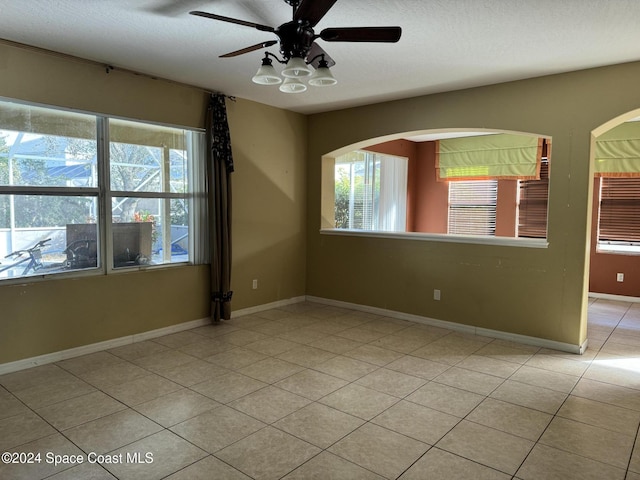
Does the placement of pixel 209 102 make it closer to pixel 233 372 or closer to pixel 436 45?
pixel 436 45

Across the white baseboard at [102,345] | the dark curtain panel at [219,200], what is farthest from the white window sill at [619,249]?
the dark curtain panel at [219,200]

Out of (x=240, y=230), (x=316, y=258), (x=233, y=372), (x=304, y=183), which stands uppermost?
(x=304, y=183)

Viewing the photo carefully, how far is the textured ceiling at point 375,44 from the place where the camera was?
2646 mm

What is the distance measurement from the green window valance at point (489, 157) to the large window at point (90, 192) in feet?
15.7

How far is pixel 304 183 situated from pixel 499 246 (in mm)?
2658

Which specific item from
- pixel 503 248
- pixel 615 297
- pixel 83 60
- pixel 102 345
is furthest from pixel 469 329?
pixel 83 60

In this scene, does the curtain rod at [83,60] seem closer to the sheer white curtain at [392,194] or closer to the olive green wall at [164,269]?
the olive green wall at [164,269]

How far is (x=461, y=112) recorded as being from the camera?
4484 mm

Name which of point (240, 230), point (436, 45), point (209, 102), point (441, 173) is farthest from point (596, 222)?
point (209, 102)

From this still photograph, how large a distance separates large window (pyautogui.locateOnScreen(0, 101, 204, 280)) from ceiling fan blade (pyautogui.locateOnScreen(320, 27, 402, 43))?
8.26 ft

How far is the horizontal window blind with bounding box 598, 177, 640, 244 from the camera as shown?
6.17 m

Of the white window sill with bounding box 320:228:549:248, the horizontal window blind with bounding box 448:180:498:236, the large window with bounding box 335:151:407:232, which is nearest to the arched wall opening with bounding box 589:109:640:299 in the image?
the horizontal window blind with bounding box 448:180:498:236

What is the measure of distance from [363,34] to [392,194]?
5.75m

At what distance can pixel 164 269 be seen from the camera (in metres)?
4.38
